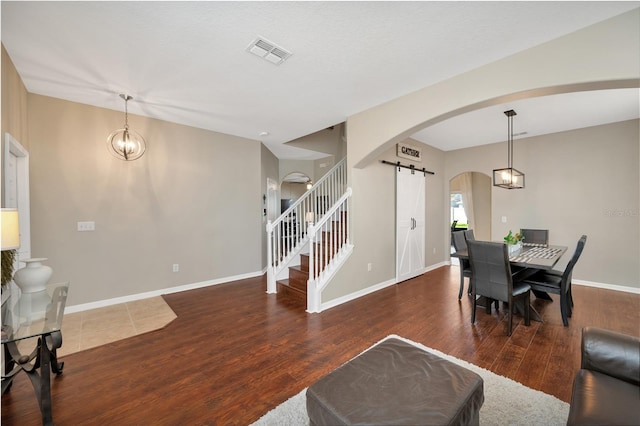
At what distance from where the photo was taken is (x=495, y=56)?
94.3 inches

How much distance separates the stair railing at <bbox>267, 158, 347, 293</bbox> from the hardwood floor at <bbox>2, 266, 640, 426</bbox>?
0.88 metres

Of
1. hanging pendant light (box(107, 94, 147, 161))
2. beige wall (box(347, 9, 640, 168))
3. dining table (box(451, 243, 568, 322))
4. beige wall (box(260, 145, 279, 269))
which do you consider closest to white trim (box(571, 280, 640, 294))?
dining table (box(451, 243, 568, 322))

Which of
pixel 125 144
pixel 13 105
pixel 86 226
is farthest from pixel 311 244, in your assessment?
pixel 13 105

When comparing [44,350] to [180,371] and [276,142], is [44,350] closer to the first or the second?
[180,371]

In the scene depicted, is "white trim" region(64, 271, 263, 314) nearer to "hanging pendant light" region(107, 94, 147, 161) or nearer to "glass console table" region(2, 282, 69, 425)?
"glass console table" region(2, 282, 69, 425)

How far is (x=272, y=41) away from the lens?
7.14 ft

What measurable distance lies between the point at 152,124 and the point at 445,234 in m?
6.53

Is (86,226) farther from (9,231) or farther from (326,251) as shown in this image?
(326,251)

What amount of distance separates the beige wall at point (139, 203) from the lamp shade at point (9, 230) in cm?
201

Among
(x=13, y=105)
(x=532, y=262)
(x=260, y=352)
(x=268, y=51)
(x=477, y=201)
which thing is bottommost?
(x=260, y=352)

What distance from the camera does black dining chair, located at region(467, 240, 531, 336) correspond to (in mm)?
2740

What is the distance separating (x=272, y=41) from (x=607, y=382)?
10.3 ft

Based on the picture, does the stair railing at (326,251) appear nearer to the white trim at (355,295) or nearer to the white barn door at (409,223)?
the white trim at (355,295)

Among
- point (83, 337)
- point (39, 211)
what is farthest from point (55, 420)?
point (39, 211)
